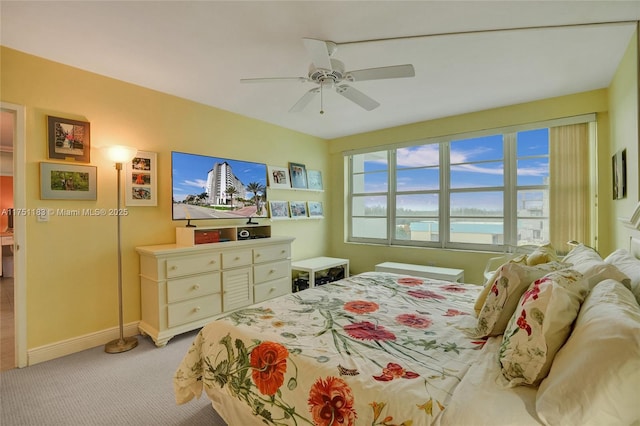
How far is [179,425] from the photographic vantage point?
174cm

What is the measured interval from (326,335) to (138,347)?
2204mm

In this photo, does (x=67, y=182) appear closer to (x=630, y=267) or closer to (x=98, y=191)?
(x=98, y=191)

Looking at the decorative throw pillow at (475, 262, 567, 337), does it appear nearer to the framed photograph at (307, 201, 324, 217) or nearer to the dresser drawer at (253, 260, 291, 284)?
the dresser drawer at (253, 260, 291, 284)

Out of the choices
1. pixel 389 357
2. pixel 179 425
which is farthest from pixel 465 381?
pixel 179 425

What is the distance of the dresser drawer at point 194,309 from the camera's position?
2.79 m

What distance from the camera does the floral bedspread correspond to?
1062mm

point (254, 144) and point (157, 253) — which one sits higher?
point (254, 144)

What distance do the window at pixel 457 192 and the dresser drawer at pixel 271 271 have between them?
168 centimetres

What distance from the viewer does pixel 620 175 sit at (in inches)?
97.5

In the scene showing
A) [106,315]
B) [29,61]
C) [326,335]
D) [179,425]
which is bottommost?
[179,425]

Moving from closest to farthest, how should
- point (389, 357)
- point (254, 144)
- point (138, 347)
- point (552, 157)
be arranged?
1. point (389, 357)
2. point (138, 347)
3. point (552, 157)
4. point (254, 144)

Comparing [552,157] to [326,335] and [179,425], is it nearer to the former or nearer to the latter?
[326,335]

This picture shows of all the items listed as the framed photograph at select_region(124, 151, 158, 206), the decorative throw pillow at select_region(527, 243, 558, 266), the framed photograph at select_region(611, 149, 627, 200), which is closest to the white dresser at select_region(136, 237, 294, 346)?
the framed photograph at select_region(124, 151, 158, 206)

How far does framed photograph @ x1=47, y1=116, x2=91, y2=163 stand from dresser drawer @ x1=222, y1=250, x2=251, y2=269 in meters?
1.56
